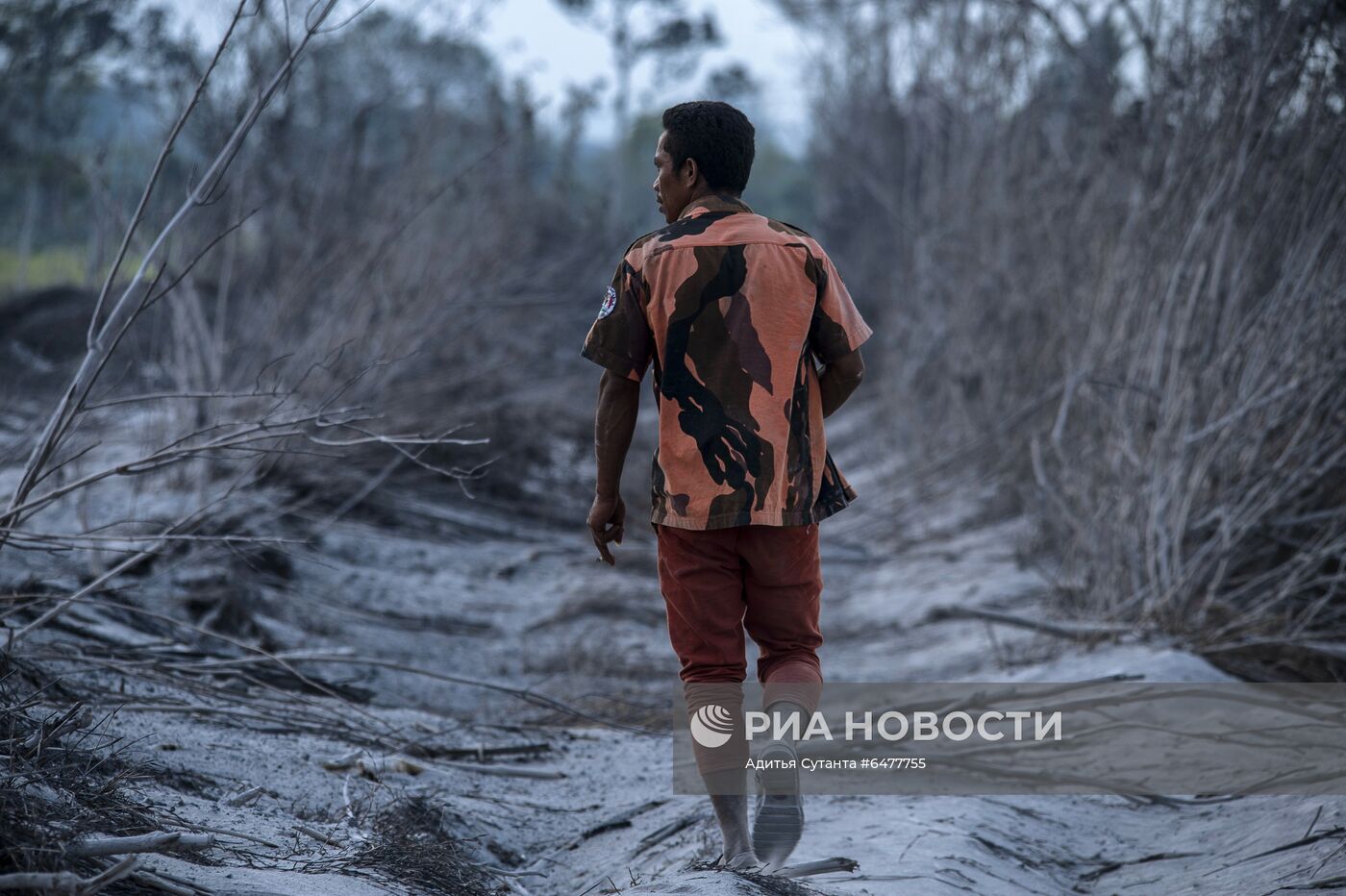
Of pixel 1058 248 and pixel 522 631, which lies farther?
pixel 1058 248

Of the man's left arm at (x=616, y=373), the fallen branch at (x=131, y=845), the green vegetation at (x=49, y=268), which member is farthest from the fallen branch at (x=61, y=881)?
the green vegetation at (x=49, y=268)

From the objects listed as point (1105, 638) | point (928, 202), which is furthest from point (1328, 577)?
point (928, 202)

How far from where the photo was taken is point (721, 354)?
8.07ft

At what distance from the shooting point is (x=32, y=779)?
2.13m

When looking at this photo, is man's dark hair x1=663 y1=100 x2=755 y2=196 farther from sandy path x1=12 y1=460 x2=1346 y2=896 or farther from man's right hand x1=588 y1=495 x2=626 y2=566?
sandy path x1=12 y1=460 x2=1346 y2=896

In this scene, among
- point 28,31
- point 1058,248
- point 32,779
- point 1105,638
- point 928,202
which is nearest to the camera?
point 32,779

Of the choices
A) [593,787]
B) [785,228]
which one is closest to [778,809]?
[785,228]

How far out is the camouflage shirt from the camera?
2.45 metres

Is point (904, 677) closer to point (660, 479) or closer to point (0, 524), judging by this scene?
point (660, 479)

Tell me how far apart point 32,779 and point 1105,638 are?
12.4 feet

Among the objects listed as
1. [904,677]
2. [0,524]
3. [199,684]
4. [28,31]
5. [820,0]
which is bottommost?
[904,677]

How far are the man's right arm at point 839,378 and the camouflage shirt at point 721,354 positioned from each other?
125 millimetres

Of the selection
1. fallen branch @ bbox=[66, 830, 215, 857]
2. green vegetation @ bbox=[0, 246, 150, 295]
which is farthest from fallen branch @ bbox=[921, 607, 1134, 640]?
green vegetation @ bbox=[0, 246, 150, 295]

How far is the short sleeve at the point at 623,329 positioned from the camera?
8.16 ft
